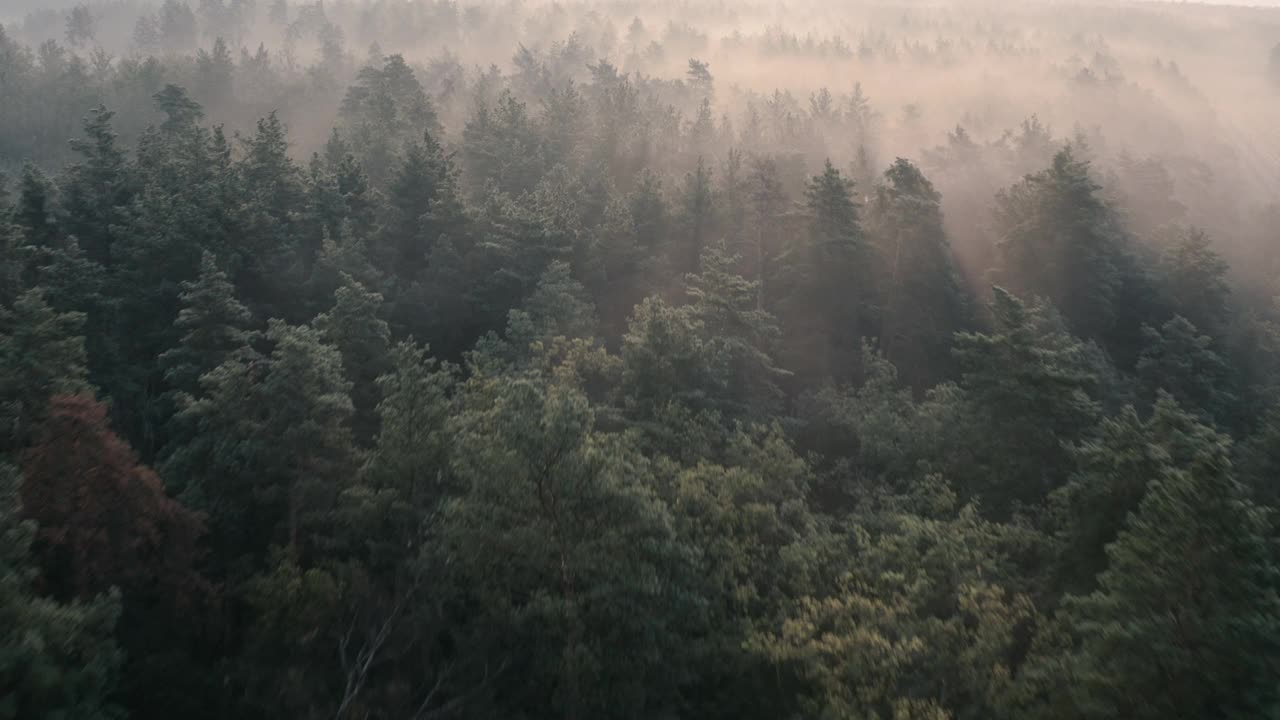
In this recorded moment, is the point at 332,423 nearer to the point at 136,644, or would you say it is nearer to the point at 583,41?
the point at 136,644

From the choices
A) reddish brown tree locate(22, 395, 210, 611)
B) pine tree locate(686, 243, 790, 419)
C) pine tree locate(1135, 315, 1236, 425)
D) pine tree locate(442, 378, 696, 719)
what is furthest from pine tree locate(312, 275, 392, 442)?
pine tree locate(1135, 315, 1236, 425)

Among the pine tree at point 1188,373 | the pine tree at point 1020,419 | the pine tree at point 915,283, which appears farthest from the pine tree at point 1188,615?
the pine tree at point 915,283

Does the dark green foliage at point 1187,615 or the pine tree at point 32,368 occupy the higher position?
the pine tree at point 32,368

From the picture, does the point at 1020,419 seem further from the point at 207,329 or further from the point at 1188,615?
the point at 207,329

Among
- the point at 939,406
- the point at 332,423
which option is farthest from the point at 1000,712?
the point at 332,423

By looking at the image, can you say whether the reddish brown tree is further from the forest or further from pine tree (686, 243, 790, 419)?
pine tree (686, 243, 790, 419)

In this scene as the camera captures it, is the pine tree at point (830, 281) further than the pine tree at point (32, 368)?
Yes

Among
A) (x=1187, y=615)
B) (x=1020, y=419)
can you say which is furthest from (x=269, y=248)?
(x=1187, y=615)

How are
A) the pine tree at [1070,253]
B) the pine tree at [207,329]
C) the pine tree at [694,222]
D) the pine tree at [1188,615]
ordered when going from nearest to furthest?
the pine tree at [1188,615]
the pine tree at [207,329]
the pine tree at [1070,253]
the pine tree at [694,222]

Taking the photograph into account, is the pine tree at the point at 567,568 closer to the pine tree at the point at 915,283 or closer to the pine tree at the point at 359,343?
the pine tree at the point at 359,343
